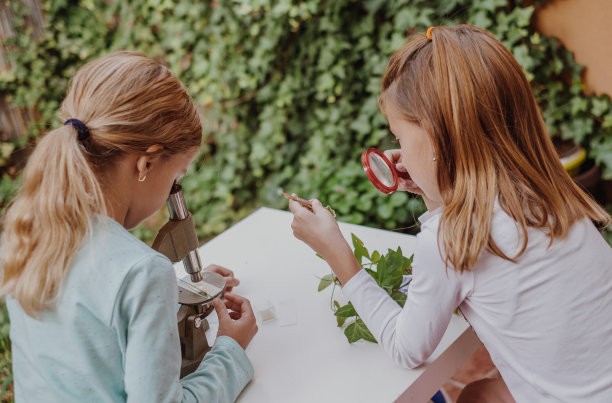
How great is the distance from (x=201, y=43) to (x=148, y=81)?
2.54 meters

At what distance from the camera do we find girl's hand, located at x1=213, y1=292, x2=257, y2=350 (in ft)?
3.80

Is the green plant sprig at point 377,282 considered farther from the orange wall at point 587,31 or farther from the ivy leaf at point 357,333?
the orange wall at point 587,31

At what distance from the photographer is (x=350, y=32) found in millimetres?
2924

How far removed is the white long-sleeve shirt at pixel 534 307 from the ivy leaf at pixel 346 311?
5.9 inches

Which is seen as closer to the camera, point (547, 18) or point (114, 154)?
point (114, 154)

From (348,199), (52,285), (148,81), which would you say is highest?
(148,81)

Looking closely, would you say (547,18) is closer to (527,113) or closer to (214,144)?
(527,113)

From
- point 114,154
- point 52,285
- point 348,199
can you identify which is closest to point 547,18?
point 348,199

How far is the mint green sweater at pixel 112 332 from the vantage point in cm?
92

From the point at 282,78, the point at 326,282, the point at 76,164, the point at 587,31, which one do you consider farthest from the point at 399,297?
the point at 282,78

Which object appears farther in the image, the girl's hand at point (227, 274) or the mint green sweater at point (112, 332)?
the girl's hand at point (227, 274)

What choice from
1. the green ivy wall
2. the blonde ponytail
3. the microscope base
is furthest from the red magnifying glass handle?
the green ivy wall

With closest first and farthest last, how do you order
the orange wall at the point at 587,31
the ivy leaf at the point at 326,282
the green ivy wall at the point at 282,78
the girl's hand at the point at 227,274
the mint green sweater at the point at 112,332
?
the mint green sweater at the point at 112,332 < the ivy leaf at the point at 326,282 < the girl's hand at the point at 227,274 < the orange wall at the point at 587,31 < the green ivy wall at the point at 282,78

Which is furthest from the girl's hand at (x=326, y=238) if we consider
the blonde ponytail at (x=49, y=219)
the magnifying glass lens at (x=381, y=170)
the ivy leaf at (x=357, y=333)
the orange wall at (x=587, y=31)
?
the orange wall at (x=587, y=31)
